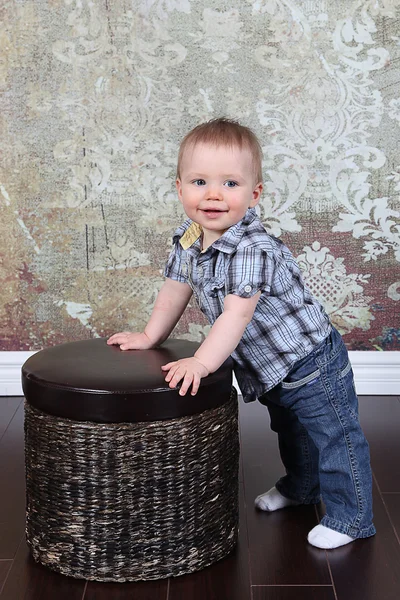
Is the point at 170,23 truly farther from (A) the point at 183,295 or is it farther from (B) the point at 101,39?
(A) the point at 183,295

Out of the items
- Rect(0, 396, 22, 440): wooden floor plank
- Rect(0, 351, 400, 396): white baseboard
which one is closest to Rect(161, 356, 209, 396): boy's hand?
Rect(0, 396, 22, 440): wooden floor plank

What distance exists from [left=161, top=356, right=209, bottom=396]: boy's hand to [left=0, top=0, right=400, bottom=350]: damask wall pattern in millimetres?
1117

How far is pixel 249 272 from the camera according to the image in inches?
59.9

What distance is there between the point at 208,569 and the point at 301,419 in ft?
1.11

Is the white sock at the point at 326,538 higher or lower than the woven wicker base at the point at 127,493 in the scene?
lower

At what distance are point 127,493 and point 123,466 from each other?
51 millimetres

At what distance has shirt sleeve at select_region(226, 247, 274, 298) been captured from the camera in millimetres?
1513

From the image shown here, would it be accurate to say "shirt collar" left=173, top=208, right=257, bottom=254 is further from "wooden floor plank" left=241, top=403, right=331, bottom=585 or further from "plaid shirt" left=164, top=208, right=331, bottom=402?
"wooden floor plank" left=241, top=403, right=331, bottom=585

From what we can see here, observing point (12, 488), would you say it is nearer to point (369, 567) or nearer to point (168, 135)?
point (369, 567)

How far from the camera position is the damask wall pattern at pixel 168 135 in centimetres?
245

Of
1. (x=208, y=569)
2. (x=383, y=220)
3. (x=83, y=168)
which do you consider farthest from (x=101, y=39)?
(x=208, y=569)

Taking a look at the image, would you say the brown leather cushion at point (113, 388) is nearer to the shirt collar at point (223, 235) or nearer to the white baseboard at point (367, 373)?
the shirt collar at point (223, 235)

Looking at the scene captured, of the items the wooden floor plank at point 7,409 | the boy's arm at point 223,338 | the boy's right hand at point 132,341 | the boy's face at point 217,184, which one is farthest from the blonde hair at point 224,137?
the wooden floor plank at point 7,409

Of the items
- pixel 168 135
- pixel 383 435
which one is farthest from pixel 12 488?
pixel 168 135
